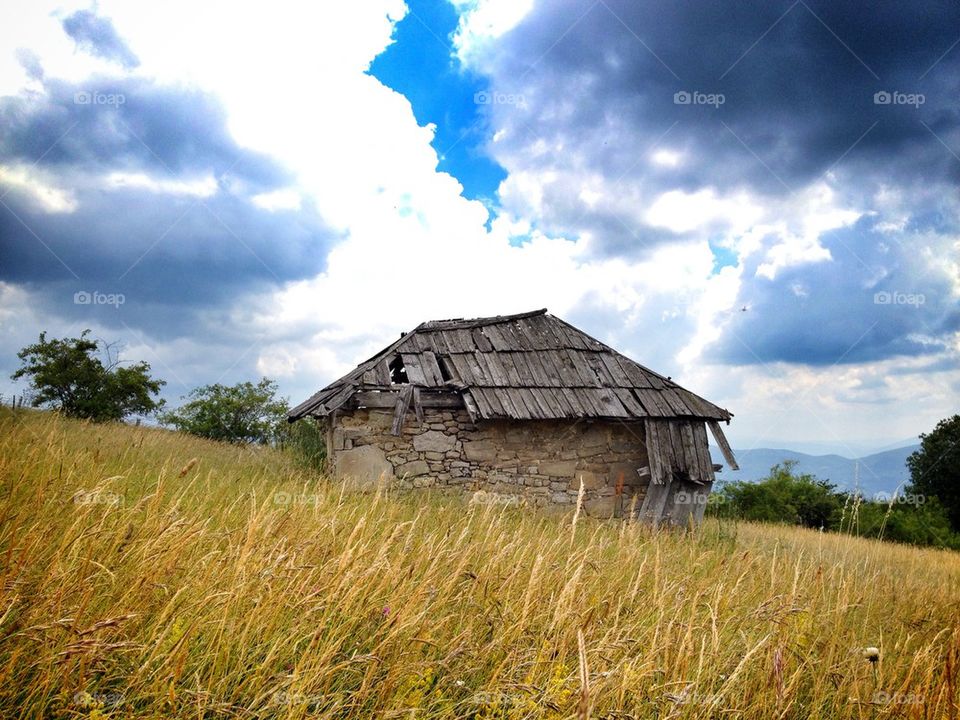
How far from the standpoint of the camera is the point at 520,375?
38.4 ft

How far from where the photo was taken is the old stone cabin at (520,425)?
10.6m

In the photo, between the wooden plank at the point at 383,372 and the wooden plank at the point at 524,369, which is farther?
the wooden plank at the point at 524,369

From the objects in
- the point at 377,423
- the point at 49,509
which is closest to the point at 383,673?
the point at 49,509

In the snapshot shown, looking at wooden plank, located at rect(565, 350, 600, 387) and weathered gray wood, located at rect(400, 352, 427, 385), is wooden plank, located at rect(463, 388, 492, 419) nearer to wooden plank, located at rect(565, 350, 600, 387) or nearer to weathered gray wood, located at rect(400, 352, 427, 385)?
weathered gray wood, located at rect(400, 352, 427, 385)

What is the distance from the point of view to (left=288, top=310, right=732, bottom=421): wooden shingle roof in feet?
35.3

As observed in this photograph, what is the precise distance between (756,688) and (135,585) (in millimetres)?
2779

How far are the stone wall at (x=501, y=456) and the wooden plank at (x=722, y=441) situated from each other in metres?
1.90

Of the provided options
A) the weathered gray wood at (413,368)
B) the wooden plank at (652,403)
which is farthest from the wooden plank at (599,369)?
the weathered gray wood at (413,368)

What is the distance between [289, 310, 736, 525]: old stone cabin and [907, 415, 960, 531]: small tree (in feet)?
56.0

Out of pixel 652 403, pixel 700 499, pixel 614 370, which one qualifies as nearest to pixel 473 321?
pixel 614 370

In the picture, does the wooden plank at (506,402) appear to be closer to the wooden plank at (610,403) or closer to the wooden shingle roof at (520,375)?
the wooden shingle roof at (520,375)

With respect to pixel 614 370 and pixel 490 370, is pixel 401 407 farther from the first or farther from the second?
pixel 614 370

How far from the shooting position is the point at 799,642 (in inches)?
123

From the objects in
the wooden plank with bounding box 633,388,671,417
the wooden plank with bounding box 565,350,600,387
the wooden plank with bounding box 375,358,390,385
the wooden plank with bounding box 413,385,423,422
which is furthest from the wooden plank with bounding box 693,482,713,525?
the wooden plank with bounding box 375,358,390,385
